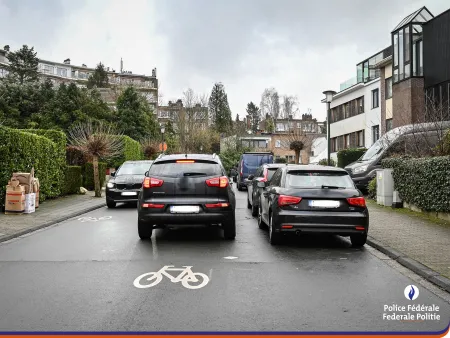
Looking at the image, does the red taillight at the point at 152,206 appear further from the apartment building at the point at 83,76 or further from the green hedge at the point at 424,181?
the apartment building at the point at 83,76

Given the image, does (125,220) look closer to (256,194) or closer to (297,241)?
(256,194)

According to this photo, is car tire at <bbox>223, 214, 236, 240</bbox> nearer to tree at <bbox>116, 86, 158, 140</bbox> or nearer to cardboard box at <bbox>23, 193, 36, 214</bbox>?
cardboard box at <bbox>23, 193, 36, 214</bbox>

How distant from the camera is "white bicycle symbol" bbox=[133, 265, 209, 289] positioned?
603cm

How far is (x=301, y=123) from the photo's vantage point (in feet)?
307

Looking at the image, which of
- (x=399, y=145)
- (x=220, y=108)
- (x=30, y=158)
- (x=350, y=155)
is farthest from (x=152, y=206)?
(x=220, y=108)

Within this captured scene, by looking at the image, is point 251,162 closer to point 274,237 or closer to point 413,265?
point 274,237

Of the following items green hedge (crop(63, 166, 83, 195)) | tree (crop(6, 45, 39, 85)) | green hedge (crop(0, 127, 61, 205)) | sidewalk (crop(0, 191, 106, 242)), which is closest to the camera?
sidewalk (crop(0, 191, 106, 242))

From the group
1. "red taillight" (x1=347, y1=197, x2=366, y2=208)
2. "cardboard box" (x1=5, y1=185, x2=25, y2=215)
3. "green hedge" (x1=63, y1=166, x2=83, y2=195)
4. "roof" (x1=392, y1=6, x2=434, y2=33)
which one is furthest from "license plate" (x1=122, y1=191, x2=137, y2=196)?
"roof" (x1=392, y1=6, x2=434, y2=33)

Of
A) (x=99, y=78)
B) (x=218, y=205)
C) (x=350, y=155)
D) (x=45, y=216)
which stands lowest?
(x=45, y=216)

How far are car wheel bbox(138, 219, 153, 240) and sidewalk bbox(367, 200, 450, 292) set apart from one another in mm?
4406

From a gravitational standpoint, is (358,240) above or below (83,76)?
below

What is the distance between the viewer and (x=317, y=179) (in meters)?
9.05

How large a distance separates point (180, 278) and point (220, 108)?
90532 millimetres

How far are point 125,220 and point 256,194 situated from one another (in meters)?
3.78
